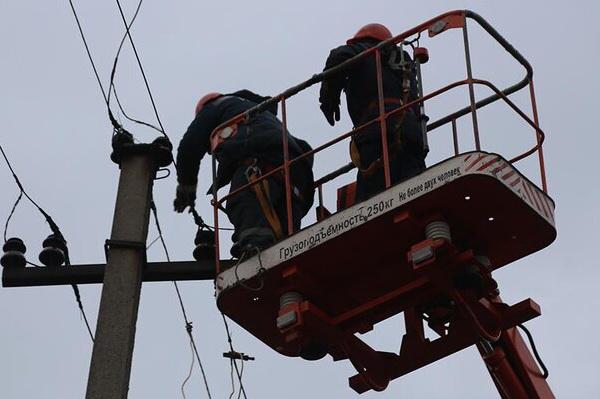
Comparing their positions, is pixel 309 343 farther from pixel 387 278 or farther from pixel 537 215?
pixel 537 215

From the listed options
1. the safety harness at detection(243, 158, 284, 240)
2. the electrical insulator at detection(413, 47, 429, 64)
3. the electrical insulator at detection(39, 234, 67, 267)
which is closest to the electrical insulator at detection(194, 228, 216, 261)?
the safety harness at detection(243, 158, 284, 240)

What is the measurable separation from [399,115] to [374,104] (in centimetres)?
46

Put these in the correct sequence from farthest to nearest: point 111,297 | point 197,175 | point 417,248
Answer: point 197,175 → point 111,297 → point 417,248

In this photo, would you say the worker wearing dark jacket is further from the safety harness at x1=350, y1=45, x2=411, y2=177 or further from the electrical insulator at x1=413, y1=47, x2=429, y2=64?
the electrical insulator at x1=413, y1=47, x2=429, y2=64

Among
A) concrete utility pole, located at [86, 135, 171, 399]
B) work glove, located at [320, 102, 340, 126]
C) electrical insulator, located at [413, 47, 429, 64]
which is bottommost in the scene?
concrete utility pole, located at [86, 135, 171, 399]

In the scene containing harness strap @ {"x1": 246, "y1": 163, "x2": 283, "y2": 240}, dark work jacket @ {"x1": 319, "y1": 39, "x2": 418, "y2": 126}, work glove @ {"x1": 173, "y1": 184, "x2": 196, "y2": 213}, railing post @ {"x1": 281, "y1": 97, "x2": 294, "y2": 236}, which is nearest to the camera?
railing post @ {"x1": 281, "y1": 97, "x2": 294, "y2": 236}

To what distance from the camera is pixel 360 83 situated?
12.8 m

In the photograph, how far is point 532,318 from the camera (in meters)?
12.0

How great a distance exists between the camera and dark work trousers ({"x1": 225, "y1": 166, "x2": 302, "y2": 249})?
40.8 feet

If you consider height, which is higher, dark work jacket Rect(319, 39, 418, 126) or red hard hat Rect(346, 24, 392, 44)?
red hard hat Rect(346, 24, 392, 44)

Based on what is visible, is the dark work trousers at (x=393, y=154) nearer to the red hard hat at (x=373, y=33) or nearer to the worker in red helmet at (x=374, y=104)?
the worker in red helmet at (x=374, y=104)

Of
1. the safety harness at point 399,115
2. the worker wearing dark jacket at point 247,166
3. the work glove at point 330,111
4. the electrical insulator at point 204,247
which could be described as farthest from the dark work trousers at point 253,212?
the safety harness at point 399,115

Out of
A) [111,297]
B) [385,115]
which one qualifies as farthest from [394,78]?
[111,297]

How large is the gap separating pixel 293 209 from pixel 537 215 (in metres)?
2.32
